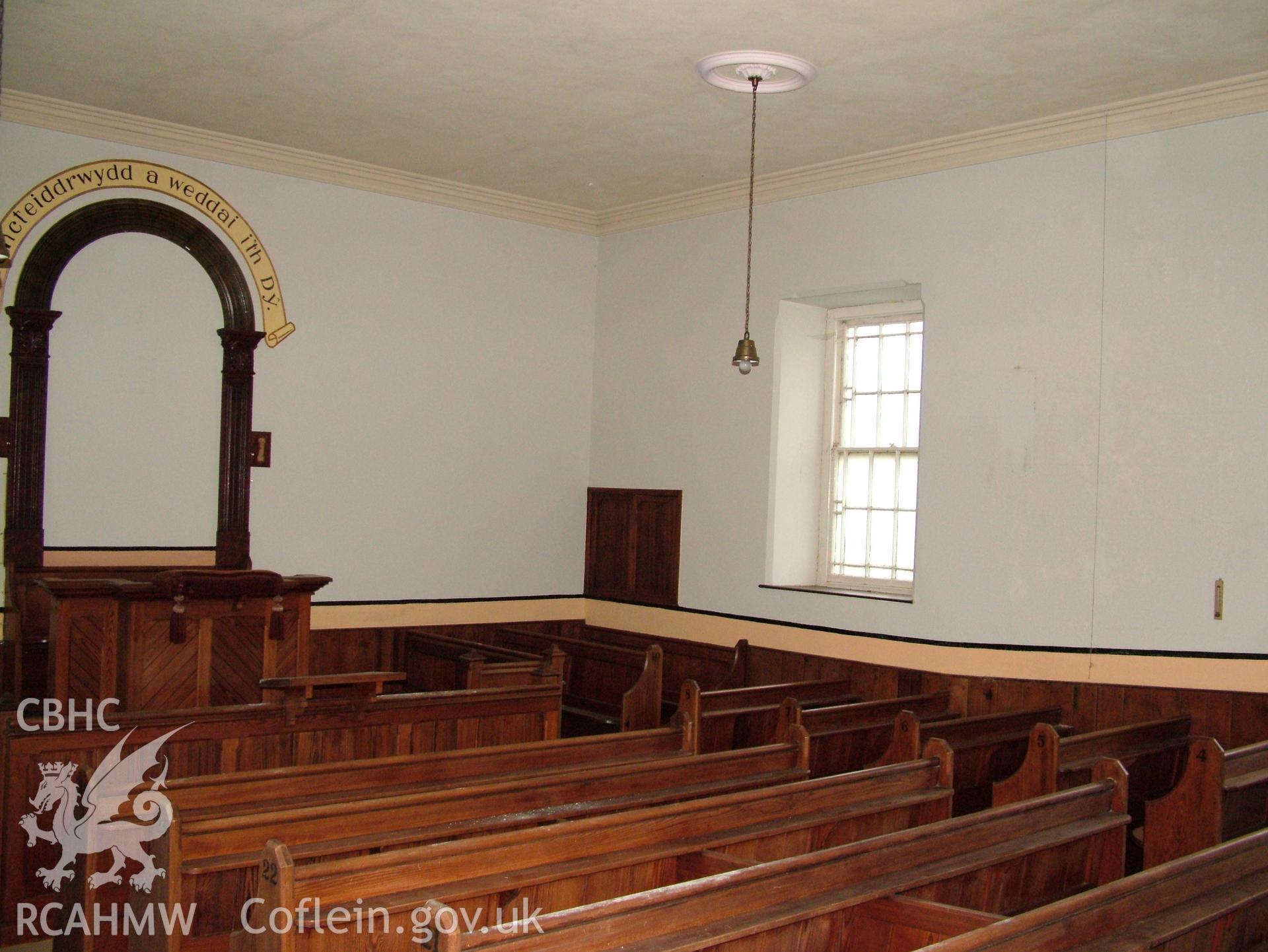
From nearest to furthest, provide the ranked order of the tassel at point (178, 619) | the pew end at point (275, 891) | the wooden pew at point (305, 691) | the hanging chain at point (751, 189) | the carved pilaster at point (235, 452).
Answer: the pew end at point (275, 891) < the wooden pew at point (305, 691) < the tassel at point (178, 619) < the hanging chain at point (751, 189) < the carved pilaster at point (235, 452)

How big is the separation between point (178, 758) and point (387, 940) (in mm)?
2161

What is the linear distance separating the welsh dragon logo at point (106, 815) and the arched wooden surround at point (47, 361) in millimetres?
2154

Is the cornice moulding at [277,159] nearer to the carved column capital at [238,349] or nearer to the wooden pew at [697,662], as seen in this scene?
the carved column capital at [238,349]

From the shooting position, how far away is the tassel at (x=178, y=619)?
4863 mm

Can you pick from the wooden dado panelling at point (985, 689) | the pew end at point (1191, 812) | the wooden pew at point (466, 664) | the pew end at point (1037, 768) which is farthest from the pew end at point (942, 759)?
the wooden pew at point (466, 664)

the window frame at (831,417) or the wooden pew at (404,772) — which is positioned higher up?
the window frame at (831,417)

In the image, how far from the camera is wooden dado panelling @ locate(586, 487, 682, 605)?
A: 7707 mm

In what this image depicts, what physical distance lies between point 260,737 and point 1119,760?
339cm

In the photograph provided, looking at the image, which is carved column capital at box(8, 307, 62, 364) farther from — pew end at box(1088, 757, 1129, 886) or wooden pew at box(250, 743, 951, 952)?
pew end at box(1088, 757, 1129, 886)

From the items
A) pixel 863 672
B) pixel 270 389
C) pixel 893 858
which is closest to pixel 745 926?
pixel 893 858

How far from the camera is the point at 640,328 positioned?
8031mm

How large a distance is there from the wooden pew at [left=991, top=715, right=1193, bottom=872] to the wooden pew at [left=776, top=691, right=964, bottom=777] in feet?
2.06

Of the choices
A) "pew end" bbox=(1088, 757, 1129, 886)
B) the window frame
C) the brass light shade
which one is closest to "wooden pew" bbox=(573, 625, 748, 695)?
the window frame

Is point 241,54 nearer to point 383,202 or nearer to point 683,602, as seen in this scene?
point 383,202
